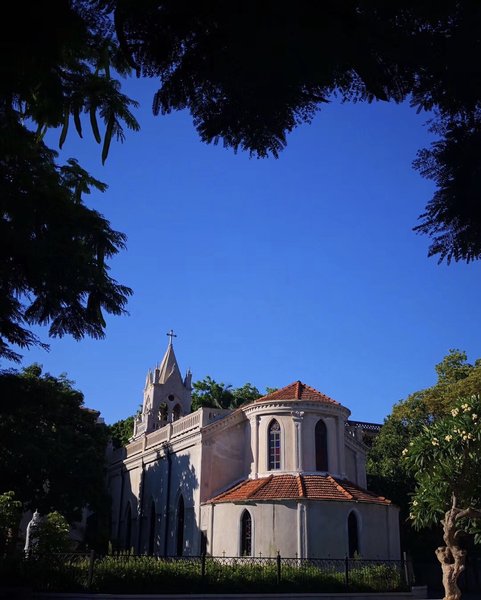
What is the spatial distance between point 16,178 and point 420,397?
33.1 meters

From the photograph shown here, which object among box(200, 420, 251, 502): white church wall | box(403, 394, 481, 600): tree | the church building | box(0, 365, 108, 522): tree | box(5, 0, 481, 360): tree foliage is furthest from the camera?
box(200, 420, 251, 502): white church wall

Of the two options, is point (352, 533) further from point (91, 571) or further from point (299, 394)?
point (91, 571)

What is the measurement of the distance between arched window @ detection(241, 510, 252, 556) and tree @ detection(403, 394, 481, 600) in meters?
10.2

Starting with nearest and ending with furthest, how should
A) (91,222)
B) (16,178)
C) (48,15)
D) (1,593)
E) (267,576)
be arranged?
(48,15), (16,178), (91,222), (1,593), (267,576)

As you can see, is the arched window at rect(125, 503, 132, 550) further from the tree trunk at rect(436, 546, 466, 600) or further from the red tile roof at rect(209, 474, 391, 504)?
the tree trunk at rect(436, 546, 466, 600)

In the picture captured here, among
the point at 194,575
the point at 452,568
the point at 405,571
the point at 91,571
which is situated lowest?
the point at 405,571

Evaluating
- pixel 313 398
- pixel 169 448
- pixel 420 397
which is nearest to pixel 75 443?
pixel 169 448

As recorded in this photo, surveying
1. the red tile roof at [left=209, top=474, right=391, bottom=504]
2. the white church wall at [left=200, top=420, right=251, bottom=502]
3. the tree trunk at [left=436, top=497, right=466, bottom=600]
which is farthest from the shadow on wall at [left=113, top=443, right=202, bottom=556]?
the tree trunk at [left=436, top=497, right=466, bottom=600]

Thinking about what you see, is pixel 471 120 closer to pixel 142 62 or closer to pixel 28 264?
pixel 142 62

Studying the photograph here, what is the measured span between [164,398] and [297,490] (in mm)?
19493

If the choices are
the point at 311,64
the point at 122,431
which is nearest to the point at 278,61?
the point at 311,64

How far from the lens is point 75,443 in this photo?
3422 centimetres

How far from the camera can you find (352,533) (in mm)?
27656

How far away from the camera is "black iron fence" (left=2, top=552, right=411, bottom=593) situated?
19156mm
